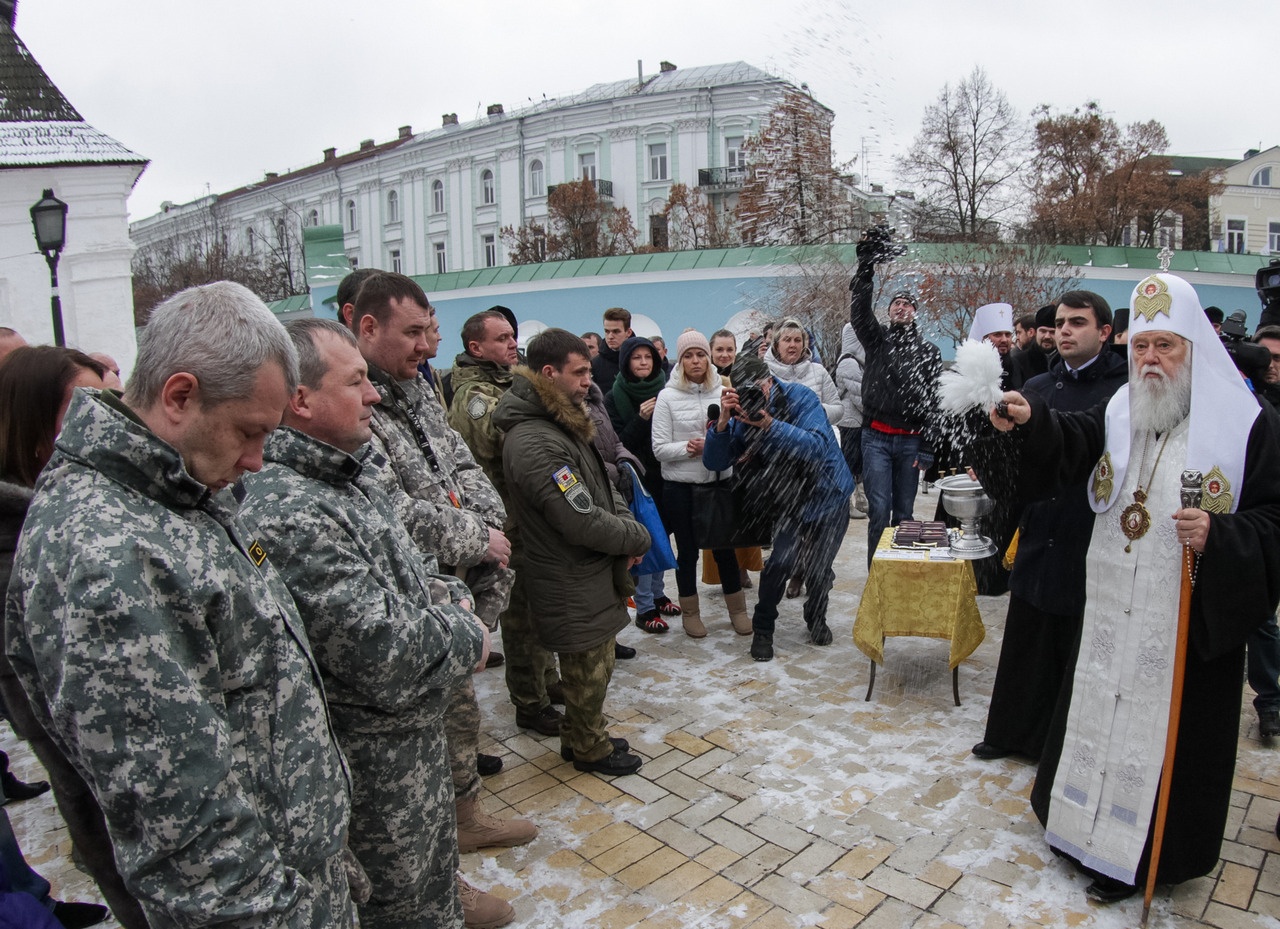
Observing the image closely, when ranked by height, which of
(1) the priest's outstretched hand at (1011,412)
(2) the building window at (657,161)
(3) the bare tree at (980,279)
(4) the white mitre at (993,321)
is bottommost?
(1) the priest's outstretched hand at (1011,412)

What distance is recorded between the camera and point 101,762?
1303mm

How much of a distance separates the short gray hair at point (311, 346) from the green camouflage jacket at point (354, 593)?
0.49ft

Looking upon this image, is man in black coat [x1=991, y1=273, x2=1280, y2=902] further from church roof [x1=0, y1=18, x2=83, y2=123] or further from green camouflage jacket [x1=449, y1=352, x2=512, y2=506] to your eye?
church roof [x1=0, y1=18, x2=83, y2=123]

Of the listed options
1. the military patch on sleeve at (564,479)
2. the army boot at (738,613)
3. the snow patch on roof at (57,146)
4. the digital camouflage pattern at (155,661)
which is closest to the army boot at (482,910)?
the digital camouflage pattern at (155,661)

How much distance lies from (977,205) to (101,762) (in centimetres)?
1441

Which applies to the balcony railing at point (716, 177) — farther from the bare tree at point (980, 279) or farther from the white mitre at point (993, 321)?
the white mitre at point (993, 321)

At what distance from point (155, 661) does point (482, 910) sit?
6.06 ft

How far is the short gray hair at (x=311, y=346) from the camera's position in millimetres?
2076

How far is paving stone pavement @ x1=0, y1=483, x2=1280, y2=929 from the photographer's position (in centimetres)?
283

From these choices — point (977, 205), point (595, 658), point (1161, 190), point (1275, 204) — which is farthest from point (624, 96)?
point (595, 658)

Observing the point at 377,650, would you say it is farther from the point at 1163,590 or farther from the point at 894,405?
the point at 894,405

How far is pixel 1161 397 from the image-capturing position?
9.37 ft

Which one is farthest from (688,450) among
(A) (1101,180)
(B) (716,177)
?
(B) (716,177)

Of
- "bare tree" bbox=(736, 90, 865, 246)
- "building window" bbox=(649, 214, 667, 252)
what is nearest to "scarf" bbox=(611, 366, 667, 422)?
"bare tree" bbox=(736, 90, 865, 246)
